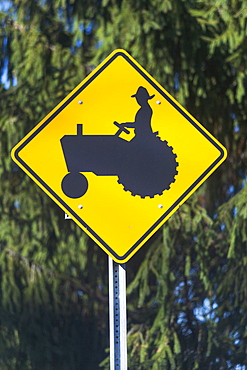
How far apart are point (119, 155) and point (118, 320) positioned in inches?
26.6

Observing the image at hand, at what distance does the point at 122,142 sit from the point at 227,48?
2794 millimetres

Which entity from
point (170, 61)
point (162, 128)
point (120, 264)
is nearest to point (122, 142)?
point (162, 128)

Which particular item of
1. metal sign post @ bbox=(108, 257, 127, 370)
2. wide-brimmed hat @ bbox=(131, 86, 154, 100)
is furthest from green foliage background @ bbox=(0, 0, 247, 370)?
metal sign post @ bbox=(108, 257, 127, 370)

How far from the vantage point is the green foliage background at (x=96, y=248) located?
4.78 m

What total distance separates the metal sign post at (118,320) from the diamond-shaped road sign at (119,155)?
92 millimetres

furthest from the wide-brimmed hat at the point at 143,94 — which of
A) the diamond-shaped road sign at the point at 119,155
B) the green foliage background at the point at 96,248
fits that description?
the green foliage background at the point at 96,248

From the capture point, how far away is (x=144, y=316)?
4.94m

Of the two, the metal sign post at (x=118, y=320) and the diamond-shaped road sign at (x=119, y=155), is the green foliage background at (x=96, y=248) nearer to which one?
the diamond-shaped road sign at (x=119, y=155)

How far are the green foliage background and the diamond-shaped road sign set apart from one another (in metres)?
2.39

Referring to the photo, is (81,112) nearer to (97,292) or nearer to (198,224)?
(198,224)

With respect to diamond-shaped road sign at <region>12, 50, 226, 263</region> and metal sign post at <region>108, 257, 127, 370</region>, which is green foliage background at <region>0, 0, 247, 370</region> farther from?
metal sign post at <region>108, 257, 127, 370</region>

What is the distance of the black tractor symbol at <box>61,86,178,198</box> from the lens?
7.54ft

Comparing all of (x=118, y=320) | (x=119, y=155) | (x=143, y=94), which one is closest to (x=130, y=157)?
(x=119, y=155)

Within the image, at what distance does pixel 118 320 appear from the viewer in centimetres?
219
